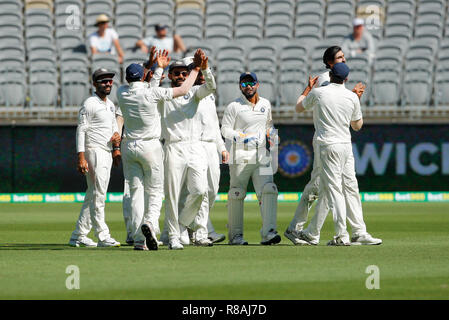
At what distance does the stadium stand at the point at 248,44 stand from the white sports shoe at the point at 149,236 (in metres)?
9.42

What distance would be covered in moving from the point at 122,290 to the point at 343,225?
368 centimetres

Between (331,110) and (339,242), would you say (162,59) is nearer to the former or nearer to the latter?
(331,110)

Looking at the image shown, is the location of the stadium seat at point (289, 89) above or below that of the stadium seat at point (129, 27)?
below

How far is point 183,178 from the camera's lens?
33.8ft

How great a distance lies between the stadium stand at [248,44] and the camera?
19.5 meters

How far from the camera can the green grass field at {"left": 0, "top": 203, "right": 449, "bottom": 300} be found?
6957 millimetres

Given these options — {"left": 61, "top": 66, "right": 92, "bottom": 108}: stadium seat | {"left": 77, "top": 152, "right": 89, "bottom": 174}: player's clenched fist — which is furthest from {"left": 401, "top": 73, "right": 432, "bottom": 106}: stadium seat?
{"left": 77, "top": 152, "right": 89, "bottom": 174}: player's clenched fist

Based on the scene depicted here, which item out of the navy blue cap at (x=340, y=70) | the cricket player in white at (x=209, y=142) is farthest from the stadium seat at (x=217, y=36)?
the navy blue cap at (x=340, y=70)

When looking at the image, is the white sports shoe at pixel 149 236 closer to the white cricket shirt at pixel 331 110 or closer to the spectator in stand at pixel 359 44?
the white cricket shirt at pixel 331 110

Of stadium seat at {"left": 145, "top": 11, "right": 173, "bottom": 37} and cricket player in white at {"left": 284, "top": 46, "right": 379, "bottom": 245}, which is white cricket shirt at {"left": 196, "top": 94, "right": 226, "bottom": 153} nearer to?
cricket player in white at {"left": 284, "top": 46, "right": 379, "bottom": 245}

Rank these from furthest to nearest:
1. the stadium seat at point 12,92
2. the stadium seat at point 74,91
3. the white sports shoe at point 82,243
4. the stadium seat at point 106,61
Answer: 1. the stadium seat at point 106,61
2. the stadium seat at point 12,92
3. the stadium seat at point 74,91
4. the white sports shoe at point 82,243

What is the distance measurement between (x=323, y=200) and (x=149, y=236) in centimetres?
189

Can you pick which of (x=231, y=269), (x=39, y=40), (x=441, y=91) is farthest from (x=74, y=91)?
(x=231, y=269)
